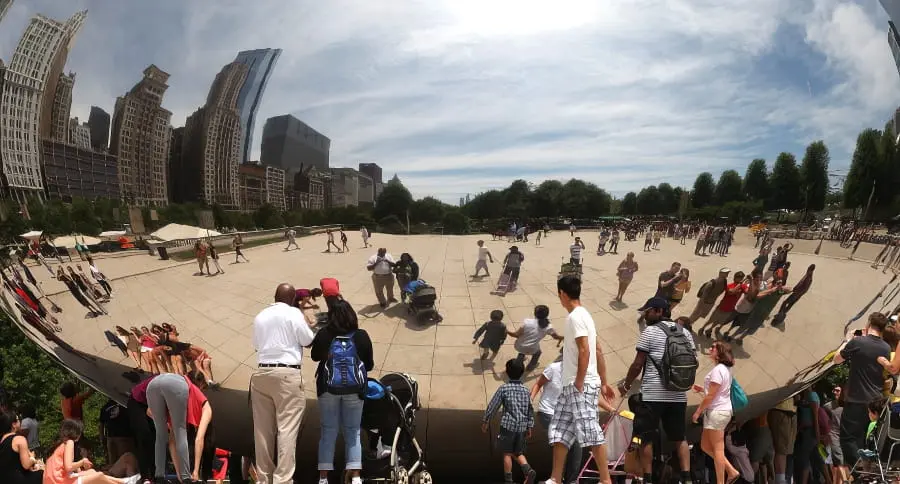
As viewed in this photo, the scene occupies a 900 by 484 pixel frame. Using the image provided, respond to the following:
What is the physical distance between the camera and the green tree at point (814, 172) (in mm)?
2686

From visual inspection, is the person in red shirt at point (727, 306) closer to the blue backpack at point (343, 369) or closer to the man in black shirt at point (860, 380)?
the man in black shirt at point (860, 380)

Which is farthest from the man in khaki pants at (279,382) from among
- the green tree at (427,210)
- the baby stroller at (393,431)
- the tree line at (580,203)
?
the green tree at (427,210)

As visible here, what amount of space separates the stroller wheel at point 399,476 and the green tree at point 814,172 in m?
3.45

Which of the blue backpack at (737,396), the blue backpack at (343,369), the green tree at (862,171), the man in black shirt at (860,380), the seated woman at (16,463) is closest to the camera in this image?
the blue backpack at (343,369)

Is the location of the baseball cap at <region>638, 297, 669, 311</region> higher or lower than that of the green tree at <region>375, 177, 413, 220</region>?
lower

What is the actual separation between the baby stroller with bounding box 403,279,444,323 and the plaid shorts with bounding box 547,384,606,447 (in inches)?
40.1

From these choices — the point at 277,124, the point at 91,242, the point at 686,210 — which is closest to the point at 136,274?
the point at 91,242

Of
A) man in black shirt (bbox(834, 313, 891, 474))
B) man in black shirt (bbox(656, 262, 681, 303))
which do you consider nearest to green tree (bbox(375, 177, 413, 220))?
man in black shirt (bbox(656, 262, 681, 303))

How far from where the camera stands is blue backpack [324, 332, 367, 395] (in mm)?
2584

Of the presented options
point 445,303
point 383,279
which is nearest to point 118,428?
point 383,279

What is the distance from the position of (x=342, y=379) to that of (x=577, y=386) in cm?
155

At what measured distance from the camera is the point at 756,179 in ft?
8.90

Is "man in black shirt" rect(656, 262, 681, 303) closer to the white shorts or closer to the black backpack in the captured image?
the black backpack

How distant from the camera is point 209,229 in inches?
108
